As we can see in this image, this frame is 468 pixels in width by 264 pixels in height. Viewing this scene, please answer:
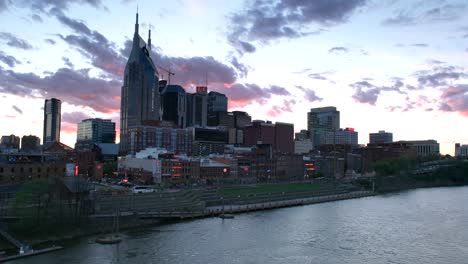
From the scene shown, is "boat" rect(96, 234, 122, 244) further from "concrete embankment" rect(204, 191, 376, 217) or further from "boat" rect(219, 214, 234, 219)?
"concrete embankment" rect(204, 191, 376, 217)

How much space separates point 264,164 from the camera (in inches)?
5876

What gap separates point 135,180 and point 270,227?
55.5 metres

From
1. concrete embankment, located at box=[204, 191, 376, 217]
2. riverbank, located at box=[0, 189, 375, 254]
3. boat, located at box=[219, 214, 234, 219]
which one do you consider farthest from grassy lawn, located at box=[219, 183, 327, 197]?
boat, located at box=[219, 214, 234, 219]

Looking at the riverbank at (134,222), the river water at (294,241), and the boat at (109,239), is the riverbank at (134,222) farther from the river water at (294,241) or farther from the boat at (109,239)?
the boat at (109,239)

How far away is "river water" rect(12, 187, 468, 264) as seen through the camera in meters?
47.4

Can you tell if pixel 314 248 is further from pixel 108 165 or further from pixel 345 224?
pixel 108 165

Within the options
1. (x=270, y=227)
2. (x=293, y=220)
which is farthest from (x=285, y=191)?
(x=270, y=227)

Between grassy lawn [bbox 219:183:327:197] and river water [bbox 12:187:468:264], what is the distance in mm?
16055

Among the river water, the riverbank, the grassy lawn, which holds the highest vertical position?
the grassy lawn

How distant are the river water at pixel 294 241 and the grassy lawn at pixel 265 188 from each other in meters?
16.1

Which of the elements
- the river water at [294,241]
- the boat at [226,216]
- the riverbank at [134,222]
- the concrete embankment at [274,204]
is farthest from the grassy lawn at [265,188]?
the boat at [226,216]

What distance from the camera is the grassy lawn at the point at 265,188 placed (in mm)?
97100

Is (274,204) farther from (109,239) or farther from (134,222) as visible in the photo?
(109,239)

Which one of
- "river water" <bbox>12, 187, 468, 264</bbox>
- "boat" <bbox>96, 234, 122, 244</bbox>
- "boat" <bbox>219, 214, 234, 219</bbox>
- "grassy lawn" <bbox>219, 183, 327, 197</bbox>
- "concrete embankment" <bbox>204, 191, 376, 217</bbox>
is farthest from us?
"grassy lawn" <bbox>219, 183, 327, 197</bbox>
